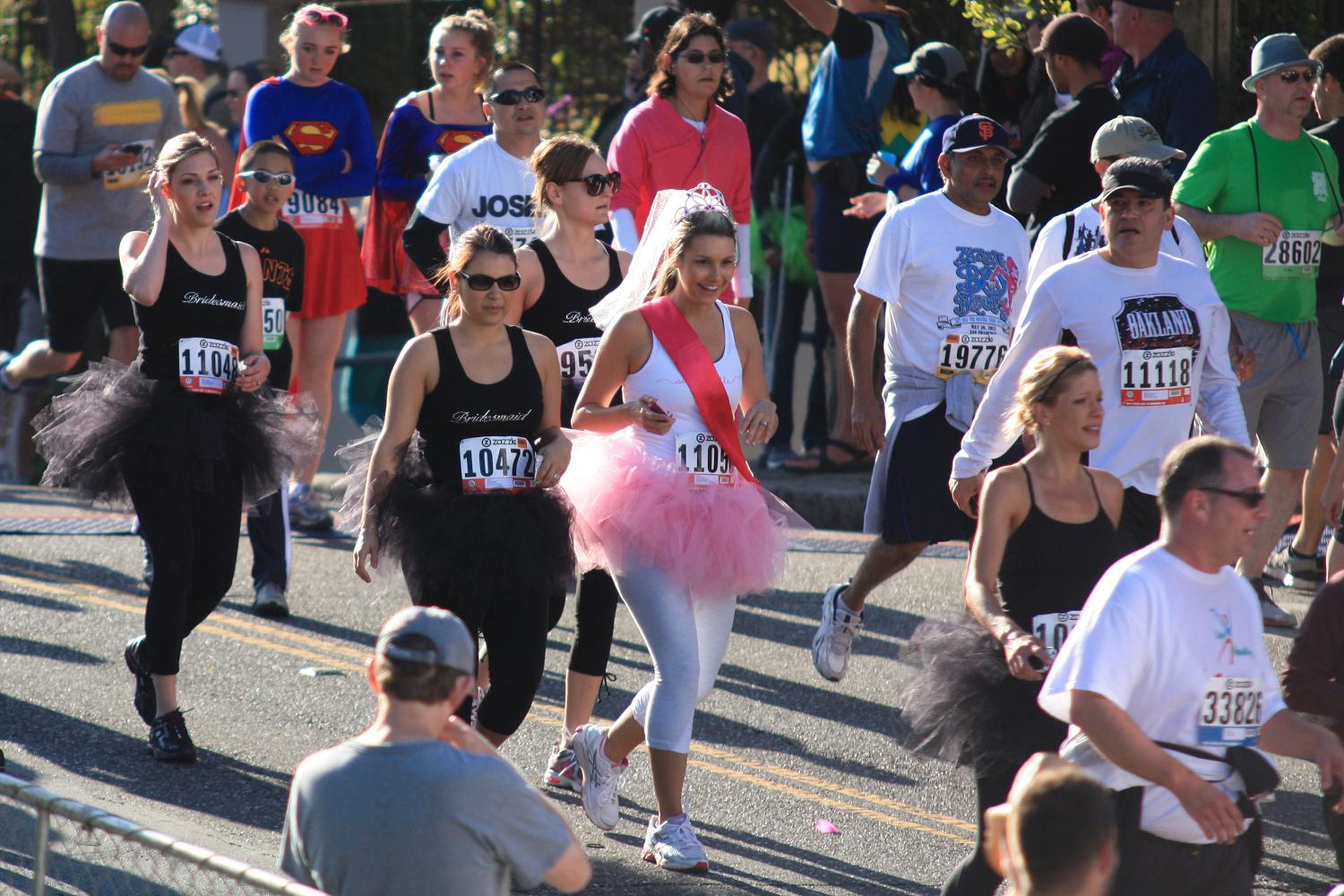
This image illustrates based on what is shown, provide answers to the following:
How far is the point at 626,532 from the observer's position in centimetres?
597

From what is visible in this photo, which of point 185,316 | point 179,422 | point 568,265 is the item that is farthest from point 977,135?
point 179,422

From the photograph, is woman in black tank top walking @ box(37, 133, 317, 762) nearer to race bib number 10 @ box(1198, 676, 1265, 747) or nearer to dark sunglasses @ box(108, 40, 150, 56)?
race bib number 10 @ box(1198, 676, 1265, 747)

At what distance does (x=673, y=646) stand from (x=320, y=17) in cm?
521

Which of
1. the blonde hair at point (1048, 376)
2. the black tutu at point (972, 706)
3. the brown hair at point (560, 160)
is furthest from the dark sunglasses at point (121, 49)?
the black tutu at point (972, 706)

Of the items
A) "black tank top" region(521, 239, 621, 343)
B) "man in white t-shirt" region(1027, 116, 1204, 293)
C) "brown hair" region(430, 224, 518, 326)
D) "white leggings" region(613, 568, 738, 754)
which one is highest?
"man in white t-shirt" region(1027, 116, 1204, 293)

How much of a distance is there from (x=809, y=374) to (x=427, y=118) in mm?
4478

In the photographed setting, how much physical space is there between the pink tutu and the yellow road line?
2.79ft

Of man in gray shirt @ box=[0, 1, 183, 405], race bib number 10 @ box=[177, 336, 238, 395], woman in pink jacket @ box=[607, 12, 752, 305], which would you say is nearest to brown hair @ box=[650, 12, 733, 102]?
woman in pink jacket @ box=[607, 12, 752, 305]

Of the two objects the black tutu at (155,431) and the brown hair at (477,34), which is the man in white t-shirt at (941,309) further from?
the brown hair at (477,34)

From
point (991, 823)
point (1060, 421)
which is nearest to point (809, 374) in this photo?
point (1060, 421)

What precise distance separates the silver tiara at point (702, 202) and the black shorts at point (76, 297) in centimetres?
471

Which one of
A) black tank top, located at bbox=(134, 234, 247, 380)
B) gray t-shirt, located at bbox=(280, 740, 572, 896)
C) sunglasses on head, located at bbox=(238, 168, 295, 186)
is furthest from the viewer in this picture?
sunglasses on head, located at bbox=(238, 168, 295, 186)

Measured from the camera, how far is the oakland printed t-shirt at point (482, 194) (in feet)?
28.1

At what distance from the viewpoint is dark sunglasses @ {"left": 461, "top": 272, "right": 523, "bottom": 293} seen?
599cm
